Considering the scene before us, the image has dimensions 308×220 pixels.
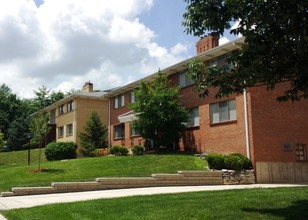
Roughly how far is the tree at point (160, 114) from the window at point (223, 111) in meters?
2.61

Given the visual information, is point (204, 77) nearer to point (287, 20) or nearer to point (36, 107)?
point (287, 20)

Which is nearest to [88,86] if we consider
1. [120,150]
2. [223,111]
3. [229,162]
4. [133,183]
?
[120,150]

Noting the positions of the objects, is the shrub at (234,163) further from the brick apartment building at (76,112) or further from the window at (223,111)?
the brick apartment building at (76,112)

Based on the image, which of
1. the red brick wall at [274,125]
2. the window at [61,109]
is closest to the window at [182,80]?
the red brick wall at [274,125]

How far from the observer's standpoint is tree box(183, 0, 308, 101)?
811cm

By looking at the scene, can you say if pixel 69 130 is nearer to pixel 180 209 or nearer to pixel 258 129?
pixel 258 129

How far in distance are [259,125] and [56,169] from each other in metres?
12.1

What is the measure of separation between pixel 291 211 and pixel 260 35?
13.7ft

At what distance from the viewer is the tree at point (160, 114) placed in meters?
29.3

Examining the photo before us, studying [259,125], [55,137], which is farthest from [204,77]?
[55,137]

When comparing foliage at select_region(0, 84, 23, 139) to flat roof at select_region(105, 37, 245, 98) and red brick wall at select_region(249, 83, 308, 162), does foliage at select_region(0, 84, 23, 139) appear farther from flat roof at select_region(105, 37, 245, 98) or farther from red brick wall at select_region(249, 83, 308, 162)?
red brick wall at select_region(249, 83, 308, 162)

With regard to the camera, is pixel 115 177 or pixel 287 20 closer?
pixel 287 20

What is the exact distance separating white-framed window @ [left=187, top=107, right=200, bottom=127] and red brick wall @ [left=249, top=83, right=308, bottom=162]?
18.3 feet

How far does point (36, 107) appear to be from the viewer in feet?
295
